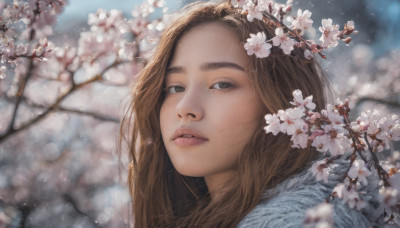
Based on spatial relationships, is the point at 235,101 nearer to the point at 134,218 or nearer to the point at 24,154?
the point at 134,218

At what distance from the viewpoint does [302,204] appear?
1.40 metres

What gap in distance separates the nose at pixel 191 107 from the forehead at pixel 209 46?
0.50ft

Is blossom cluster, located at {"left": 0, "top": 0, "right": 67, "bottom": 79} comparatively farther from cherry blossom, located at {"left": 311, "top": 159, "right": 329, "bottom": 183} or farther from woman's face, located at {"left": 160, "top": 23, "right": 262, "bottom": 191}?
cherry blossom, located at {"left": 311, "top": 159, "right": 329, "bottom": 183}

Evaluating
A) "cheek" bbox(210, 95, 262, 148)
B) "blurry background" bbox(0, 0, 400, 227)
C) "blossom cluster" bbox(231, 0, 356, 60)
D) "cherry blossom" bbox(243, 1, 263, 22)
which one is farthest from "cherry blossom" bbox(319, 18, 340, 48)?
"blurry background" bbox(0, 0, 400, 227)

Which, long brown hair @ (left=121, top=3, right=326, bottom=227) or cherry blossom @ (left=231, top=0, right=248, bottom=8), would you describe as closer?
long brown hair @ (left=121, top=3, right=326, bottom=227)

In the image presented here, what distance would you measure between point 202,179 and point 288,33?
0.91 m

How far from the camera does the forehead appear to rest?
73.3 inches

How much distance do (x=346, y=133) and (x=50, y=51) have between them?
4.34 feet

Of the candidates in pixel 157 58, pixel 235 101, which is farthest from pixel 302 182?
pixel 157 58

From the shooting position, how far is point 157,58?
211 cm

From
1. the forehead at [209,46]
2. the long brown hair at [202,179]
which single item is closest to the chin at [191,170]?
the long brown hair at [202,179]

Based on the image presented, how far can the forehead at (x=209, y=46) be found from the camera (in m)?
1.86

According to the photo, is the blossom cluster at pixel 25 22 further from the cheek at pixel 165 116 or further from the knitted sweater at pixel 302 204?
the knitted sweater at pixel 302 204

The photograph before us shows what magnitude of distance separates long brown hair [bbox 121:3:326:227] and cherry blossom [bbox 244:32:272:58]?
0.40 feet
